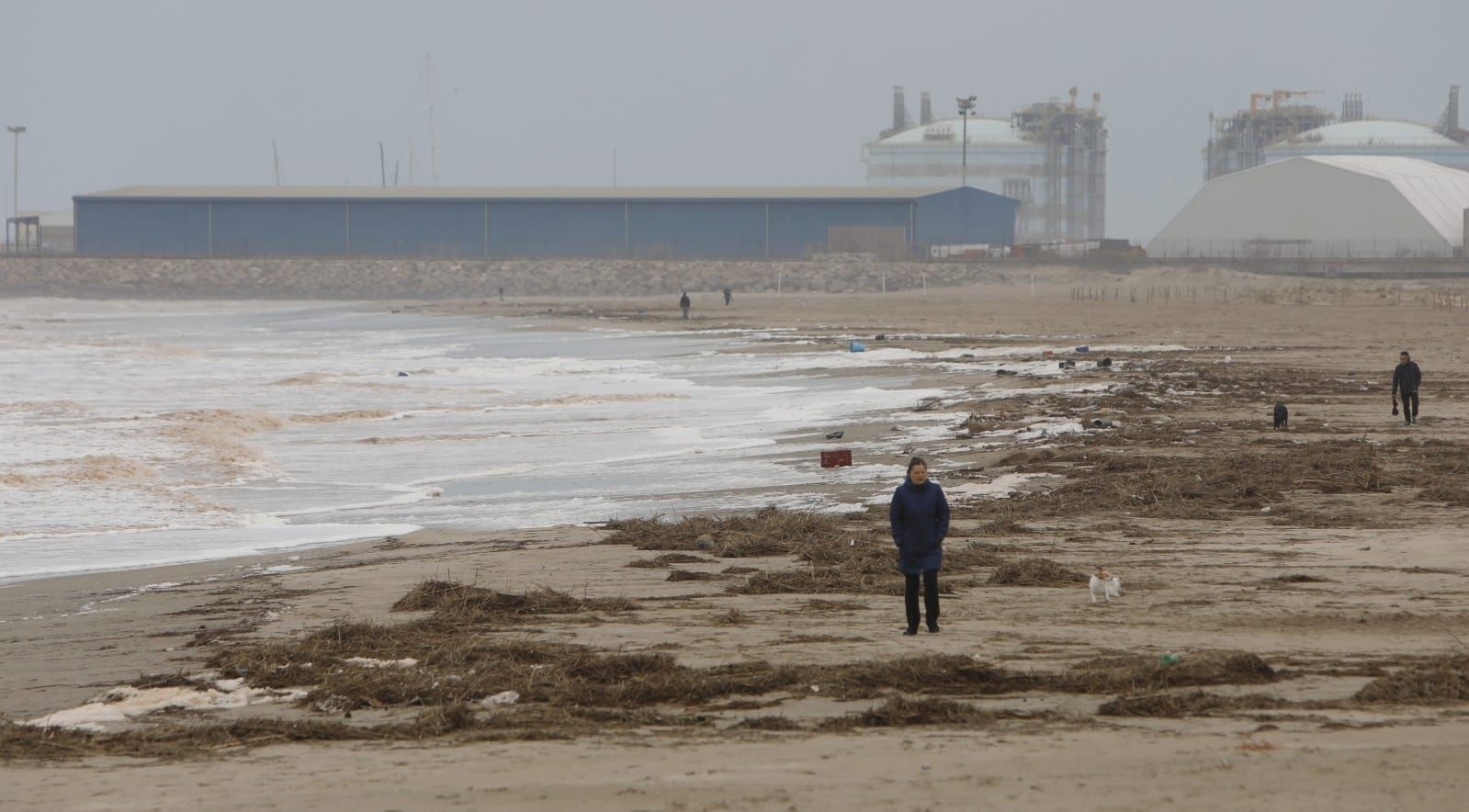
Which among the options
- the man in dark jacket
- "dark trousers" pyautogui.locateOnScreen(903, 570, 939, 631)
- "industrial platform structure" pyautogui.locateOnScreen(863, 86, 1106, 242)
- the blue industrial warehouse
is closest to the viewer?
"dark trousers" pyautogui.locateOnScreen(903, 570, 939, 631)

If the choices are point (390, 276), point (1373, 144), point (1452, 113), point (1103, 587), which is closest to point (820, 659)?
point (1103, 587)

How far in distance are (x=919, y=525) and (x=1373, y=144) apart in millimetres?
117784

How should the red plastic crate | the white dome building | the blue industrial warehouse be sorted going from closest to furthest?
1. the red plastic crate
2. the blue industrial warehouse
3. the white dome building

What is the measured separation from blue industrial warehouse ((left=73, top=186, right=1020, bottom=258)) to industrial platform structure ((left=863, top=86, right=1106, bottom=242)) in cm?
1696

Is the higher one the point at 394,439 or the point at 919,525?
the point at 919,525

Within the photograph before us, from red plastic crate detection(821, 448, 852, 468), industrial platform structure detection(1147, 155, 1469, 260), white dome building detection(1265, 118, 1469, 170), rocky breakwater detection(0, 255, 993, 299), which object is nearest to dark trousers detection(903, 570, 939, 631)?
red plastic crate detection(821, 448, 852, 468)

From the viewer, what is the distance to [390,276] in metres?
101

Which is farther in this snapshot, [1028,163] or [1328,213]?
[1028,163]

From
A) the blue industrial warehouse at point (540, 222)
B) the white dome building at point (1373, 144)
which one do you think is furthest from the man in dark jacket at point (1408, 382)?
the white dome building at point (1373, 144)

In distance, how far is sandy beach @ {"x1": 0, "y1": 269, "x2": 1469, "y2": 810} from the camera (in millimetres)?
6543

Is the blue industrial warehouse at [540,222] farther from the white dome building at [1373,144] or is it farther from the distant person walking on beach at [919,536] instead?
the distant person walking on beach at [919,536]

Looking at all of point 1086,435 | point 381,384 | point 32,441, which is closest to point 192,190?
point 381,384

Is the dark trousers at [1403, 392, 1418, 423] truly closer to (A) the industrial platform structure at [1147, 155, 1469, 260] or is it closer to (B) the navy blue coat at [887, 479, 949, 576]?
(B) the navy blue coat at [887, 479, 949, 576]

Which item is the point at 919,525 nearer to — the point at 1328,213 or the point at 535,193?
the point at 1328,213
